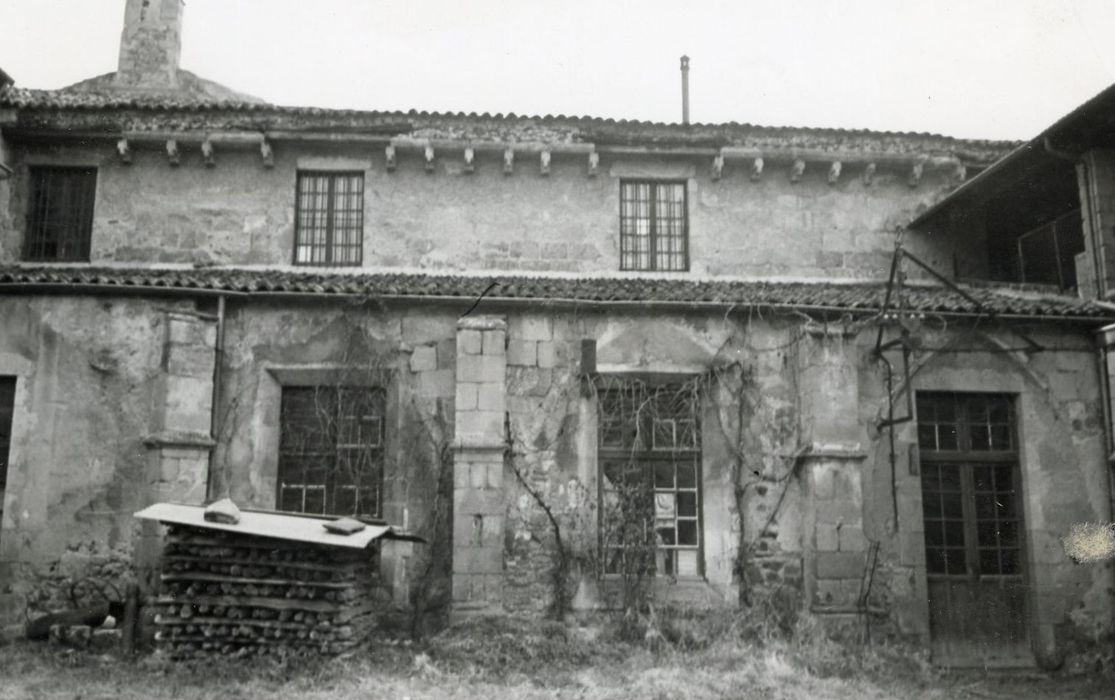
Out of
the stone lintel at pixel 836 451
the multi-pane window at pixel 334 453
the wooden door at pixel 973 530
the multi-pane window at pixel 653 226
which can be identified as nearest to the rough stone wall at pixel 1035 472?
the wooden door at pixel 973 530

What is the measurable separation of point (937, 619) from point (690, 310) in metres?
5.08

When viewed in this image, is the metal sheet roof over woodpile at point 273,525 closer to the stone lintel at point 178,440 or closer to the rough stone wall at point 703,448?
the stone lintel at point 178,440

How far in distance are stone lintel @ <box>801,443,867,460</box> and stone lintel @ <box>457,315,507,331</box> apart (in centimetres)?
413

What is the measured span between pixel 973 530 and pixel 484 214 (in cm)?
825

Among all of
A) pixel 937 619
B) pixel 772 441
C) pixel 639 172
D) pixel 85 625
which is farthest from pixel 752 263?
pixel 85 625

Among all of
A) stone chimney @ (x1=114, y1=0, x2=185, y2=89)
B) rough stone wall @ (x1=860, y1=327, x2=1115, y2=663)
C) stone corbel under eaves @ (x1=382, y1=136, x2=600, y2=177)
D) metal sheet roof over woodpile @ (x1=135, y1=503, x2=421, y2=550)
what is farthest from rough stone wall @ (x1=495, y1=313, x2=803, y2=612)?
stone chimney @ (x1=114, y1=0, x2=185, y2=89)

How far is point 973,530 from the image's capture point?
12656mm

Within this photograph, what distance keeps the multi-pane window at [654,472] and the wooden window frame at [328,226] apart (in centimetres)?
481

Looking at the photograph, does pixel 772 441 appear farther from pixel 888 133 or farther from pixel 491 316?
pixel 888 133

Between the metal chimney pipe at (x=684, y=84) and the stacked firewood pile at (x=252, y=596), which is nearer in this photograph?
the stacked firewood pile at (x=252, y=596)

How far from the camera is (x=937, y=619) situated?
40.5 feet

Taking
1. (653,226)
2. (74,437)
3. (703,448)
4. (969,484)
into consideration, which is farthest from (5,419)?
(969,484)

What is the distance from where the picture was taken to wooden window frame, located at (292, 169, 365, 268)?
47.8 feet

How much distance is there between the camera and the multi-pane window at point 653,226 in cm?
1495
